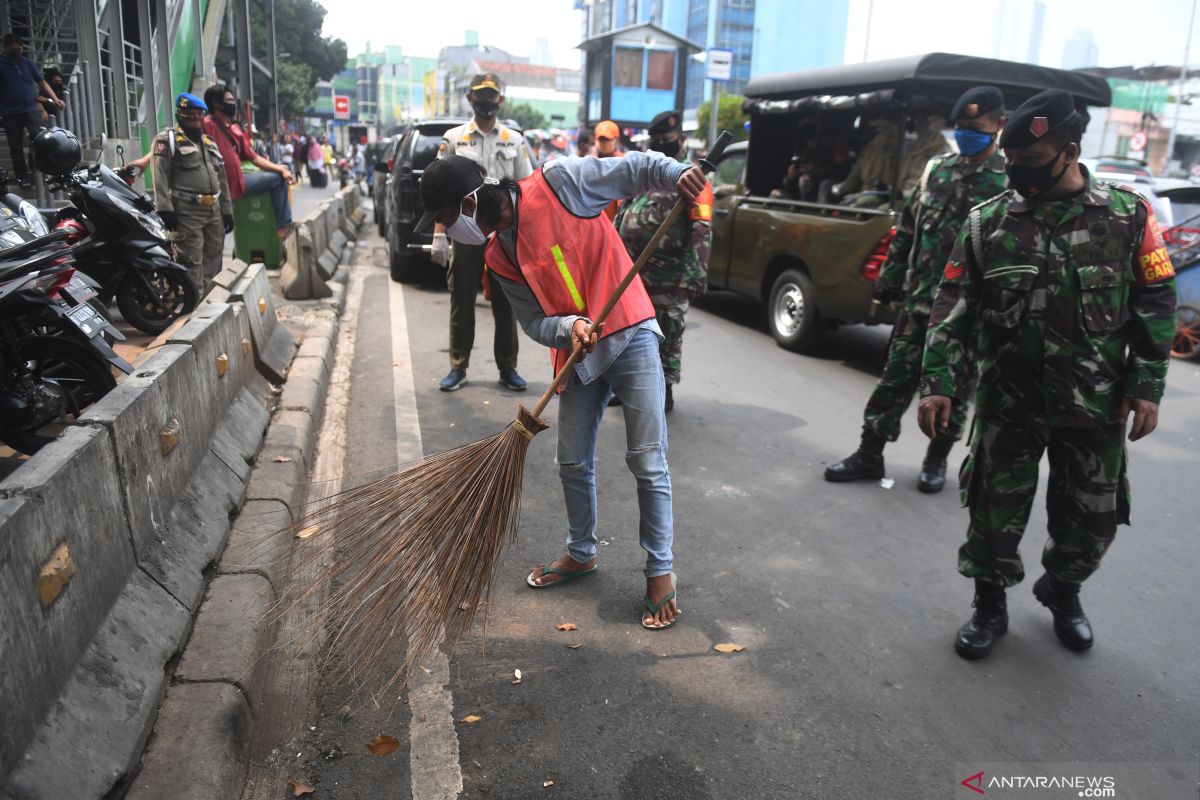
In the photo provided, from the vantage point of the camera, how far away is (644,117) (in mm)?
29531

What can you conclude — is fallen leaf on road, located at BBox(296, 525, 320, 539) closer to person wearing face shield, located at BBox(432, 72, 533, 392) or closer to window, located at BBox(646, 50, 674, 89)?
person wearing face shield, located at BBox(432, 72, 533, 392)

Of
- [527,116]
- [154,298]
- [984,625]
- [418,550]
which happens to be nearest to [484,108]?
[154,298]

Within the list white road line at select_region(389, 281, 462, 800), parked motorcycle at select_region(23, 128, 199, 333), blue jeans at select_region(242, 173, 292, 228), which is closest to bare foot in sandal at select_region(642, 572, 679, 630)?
white road line at select_region(389, 281, 462, 800)

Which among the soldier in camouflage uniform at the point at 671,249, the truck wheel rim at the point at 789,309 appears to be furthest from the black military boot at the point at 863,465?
the truck wheel rim at the point at 789,309

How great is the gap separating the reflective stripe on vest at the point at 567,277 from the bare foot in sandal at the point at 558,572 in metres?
1.07

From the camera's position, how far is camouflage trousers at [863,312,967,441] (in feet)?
15.6

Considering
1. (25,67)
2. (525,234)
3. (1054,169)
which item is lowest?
(525,234)

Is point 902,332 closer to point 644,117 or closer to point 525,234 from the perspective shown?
point 525,234

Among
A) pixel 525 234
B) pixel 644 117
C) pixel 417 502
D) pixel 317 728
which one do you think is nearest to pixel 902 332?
pixel 525 234

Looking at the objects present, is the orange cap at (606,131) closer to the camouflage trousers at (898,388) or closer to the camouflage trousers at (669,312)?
the camouflage trousers at (669,312)

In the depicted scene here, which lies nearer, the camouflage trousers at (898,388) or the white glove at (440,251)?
the camouflage trousers at (898,388)

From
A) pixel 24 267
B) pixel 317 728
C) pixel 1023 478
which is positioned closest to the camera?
pixel 317 728

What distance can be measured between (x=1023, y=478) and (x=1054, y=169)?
1015 mm

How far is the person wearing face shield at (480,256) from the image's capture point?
20.4 ft
